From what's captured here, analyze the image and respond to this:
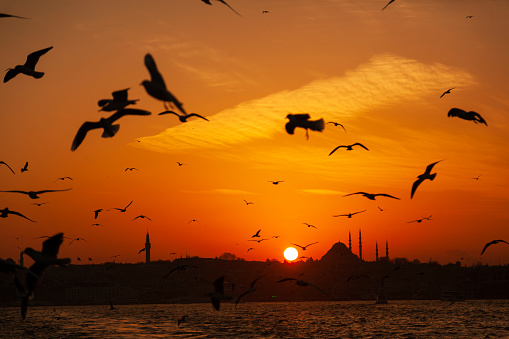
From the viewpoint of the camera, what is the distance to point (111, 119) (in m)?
8.40

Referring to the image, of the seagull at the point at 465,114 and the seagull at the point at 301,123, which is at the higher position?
the seagull at the point at 465,114

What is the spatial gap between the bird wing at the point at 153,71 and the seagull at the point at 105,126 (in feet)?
2.60

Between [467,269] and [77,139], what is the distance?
18599 cm

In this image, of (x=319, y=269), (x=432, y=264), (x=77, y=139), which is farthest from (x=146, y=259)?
(x=77, y=139)

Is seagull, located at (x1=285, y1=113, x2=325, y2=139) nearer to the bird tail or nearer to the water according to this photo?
the bird tail

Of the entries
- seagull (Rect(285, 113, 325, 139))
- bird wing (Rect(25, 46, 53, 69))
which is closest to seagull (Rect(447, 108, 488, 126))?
seagull (Rect(285, 113, 325, 139))

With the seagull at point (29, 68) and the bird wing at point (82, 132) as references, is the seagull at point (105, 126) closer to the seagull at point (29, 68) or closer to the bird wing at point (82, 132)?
the bird wing at point (82, 132)

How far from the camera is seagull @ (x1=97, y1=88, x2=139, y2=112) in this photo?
838 cm

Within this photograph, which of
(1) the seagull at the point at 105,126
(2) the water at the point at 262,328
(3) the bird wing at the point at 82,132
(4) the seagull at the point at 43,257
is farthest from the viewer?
(2) the water at the point at 262,328

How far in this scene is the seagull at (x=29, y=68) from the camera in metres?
10.9

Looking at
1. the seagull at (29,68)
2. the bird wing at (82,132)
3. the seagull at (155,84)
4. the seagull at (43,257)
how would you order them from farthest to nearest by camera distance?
the seagull at (29,68) < the bird wing at (82,132) < the seagull at (43,257) < the seagull at (155,84)

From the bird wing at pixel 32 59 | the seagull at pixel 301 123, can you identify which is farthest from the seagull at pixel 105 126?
the bird wing at pixel 32 59

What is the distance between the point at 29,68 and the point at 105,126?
3376 millimetres

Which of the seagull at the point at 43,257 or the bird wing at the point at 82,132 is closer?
the seagull at the point at 43,257
